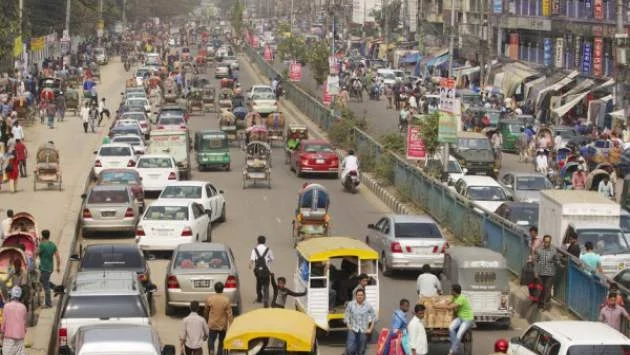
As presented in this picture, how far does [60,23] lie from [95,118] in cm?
4890

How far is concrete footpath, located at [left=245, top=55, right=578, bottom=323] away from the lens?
2553cm

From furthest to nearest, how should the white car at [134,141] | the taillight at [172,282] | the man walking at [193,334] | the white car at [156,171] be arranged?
1. the white car at [134,141]
2. the white car at [156,171]
3. the taillight at [172,282]
4. the man walking at [193,334]

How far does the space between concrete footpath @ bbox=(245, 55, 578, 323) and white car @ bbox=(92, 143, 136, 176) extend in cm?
746

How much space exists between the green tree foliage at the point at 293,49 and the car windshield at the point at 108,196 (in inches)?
2841

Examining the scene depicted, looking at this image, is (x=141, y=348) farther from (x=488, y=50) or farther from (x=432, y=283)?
(x=488, y=50)

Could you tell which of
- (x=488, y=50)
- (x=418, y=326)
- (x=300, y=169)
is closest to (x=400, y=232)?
(x=418, y=326)

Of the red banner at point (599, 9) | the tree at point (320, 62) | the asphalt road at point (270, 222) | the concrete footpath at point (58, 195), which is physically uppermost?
the red banner at point (599, 9)

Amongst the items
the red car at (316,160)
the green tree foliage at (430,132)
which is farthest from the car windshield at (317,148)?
the green tree foliage at (430,132)

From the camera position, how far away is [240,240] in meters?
35.3

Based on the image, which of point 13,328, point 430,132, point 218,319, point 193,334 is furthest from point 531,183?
point 13,328

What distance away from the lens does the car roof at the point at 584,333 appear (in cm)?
1795

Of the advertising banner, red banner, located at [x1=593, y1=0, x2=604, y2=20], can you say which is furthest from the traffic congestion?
red banner, located at [x1=593, y1=0, x2=604, y2=20]

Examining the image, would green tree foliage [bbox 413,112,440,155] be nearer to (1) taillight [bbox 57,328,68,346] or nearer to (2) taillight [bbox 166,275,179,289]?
(2) taillight [bbox 166,275,179,289]

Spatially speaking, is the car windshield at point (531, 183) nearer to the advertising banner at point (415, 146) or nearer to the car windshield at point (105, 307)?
the advertising banner at point (415, 146)
